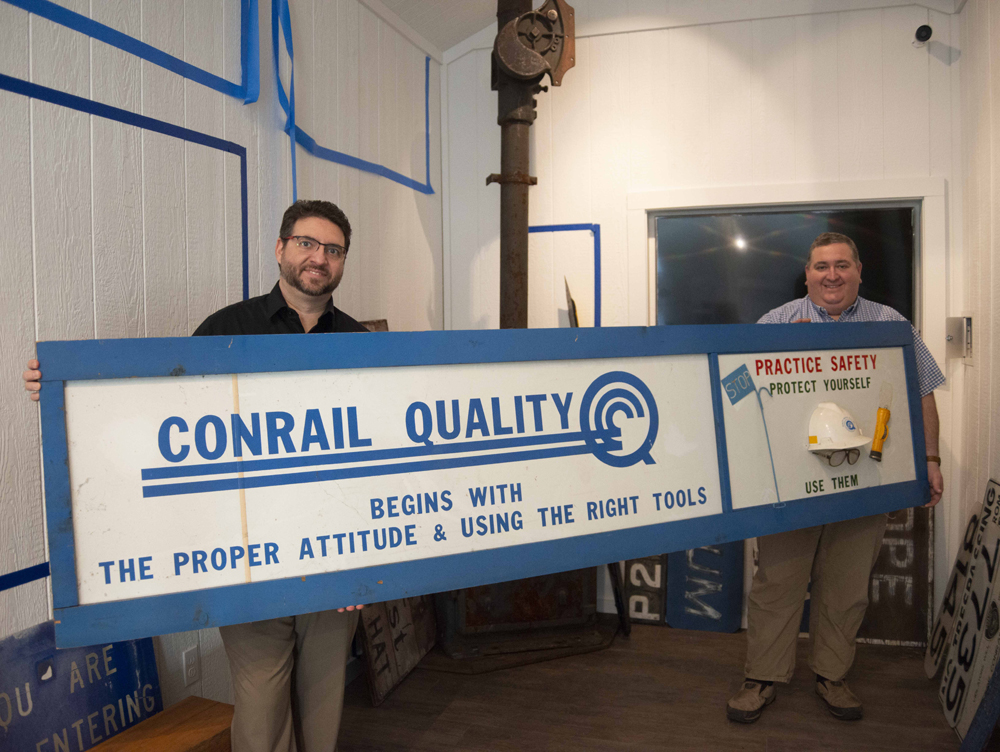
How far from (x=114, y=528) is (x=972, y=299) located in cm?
297

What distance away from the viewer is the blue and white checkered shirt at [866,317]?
217 centimetres

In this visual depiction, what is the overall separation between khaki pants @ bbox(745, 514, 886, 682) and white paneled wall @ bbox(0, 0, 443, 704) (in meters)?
1.69

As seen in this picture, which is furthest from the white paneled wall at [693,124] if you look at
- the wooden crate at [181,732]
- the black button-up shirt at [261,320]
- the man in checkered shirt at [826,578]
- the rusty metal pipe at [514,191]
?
the wooden crate at [181,732]

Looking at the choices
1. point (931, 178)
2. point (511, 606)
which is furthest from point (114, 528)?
point (931, 178)

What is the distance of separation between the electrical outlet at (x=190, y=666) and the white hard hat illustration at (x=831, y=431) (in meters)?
1.72

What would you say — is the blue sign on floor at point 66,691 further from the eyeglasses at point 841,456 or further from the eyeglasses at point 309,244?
the eyeglasses at point 841,456

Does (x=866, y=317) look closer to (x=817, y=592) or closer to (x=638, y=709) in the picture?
(x=817, y=592)

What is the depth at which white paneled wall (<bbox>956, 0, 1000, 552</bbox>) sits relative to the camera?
2385 millimetres

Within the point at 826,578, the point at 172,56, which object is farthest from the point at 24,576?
the point at 826,578

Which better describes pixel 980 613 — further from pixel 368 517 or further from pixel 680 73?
pixel 680 73

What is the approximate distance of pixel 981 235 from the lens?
8.40 feet

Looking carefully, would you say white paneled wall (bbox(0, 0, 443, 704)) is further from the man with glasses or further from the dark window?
the dark window

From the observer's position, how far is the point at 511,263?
2658 millimetres

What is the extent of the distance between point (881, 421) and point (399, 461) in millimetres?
1222
